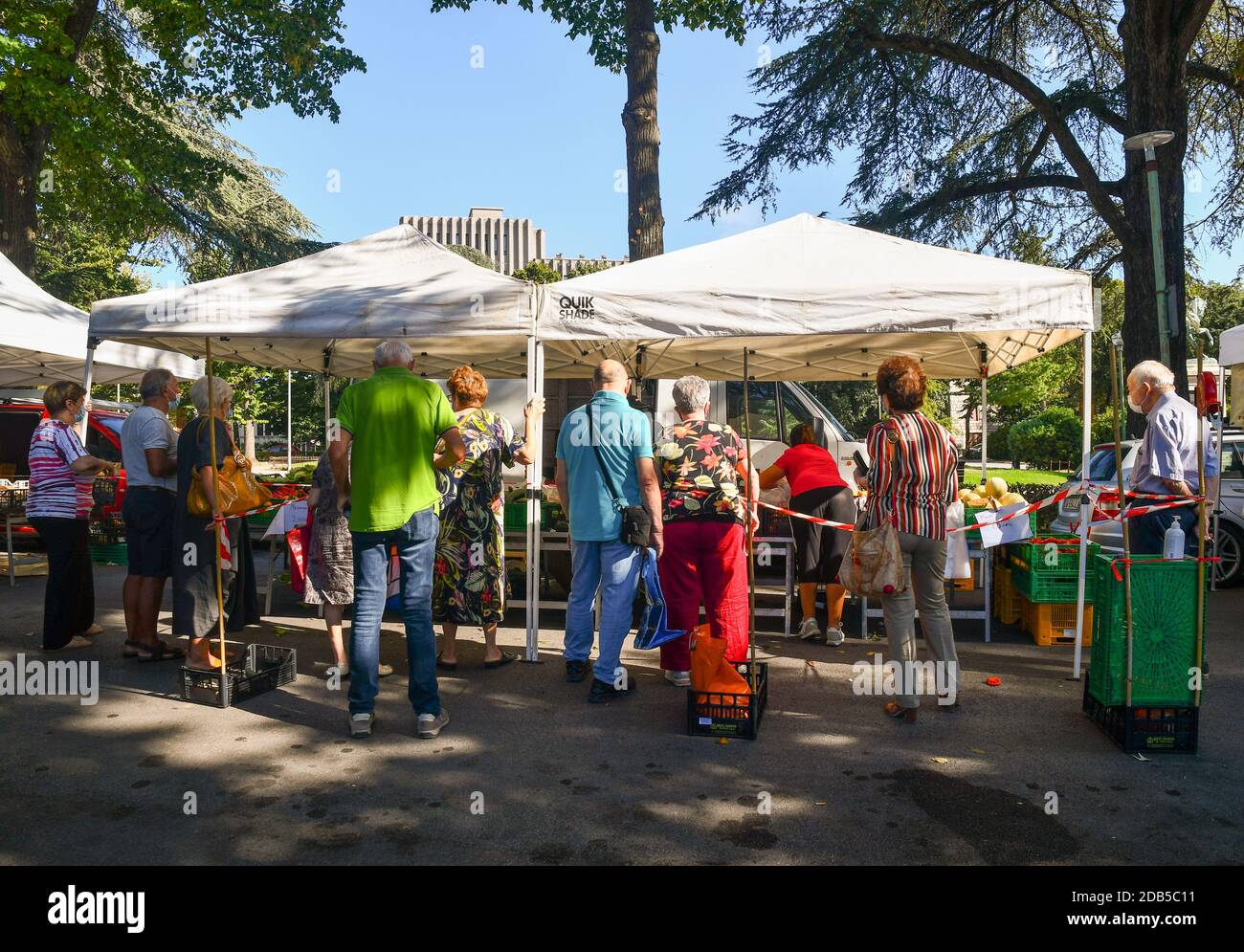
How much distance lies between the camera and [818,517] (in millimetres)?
6957

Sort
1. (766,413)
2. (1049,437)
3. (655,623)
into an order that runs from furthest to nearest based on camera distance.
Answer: (1049,437) → (766,413) → (655,623)

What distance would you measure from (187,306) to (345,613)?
2.94 metres

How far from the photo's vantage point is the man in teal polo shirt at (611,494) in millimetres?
5301

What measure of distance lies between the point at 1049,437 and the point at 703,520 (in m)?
26.9

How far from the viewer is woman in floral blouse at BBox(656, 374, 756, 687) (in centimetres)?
499

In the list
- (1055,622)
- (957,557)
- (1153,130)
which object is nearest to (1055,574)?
(1055,622)

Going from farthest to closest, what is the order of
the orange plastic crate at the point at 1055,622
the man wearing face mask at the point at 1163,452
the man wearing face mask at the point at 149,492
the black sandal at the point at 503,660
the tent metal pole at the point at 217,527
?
the orange plastic crate at the point at 1055,622
the black sandal at the point at 503,660
the man wearing face mask at the point at 149,492
the man wearing face mask at the point at 1163,452
the tent metal pole at the point at 217,527

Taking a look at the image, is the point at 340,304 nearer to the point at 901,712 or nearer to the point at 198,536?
the point at 198,536

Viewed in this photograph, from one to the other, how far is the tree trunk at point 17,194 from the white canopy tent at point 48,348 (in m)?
3.19

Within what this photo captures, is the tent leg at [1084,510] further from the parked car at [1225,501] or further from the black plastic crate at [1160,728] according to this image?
the parked car at [1225,501]

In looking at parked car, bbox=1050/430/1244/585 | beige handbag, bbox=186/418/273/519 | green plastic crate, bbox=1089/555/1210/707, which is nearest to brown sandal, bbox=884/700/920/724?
green plastic crate, bbox=1089/555/1210/707

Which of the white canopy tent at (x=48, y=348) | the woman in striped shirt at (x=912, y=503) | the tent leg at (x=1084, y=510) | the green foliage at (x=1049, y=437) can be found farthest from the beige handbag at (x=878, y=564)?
the green foliage at (x=1049, y=437)

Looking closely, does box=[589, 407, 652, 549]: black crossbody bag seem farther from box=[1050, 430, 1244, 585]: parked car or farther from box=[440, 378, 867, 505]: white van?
box=[1050, 430, 1244, 585]: parked car

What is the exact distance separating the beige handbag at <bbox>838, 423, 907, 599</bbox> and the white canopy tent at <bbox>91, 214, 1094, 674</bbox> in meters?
1.45
